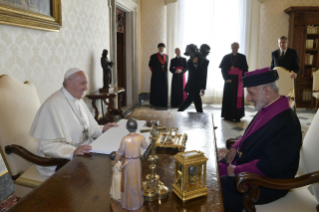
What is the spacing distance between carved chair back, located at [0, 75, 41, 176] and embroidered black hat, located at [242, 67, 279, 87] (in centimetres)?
187

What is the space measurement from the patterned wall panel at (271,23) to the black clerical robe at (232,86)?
8.80 ft

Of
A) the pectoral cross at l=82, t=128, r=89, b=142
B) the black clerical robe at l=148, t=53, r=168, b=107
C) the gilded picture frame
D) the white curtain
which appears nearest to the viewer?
the pectoral cross at l=82, t=128, r=89, b=142

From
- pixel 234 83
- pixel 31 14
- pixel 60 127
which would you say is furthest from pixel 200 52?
pixel 60 127

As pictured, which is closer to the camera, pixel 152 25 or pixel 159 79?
pixel 159 79

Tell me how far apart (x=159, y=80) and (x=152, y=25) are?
6.23ft

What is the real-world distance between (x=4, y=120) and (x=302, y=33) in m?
7.89

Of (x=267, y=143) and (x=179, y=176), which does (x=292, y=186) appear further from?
(x=179, y=176)

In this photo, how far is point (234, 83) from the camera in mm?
6129

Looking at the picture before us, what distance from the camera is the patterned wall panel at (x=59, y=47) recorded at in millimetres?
2816

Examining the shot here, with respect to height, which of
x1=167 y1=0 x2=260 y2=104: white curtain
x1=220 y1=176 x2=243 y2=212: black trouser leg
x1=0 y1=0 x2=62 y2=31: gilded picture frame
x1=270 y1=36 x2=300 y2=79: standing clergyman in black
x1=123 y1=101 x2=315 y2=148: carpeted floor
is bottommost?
x1=123 y1=101 x2=315 y2=148: carpeted floor

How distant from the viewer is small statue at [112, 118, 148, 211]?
1088 millimetres

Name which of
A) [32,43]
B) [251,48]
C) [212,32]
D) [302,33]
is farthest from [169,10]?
[32,43]

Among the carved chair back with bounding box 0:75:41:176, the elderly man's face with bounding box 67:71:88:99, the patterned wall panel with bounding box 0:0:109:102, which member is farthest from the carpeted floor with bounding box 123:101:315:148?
the carved chair back with bounding box 0:75:41:176

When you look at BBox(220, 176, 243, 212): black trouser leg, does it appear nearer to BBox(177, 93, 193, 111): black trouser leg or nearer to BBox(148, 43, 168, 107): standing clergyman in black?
BBox(177, 93, 193, 111): black trouser leg
